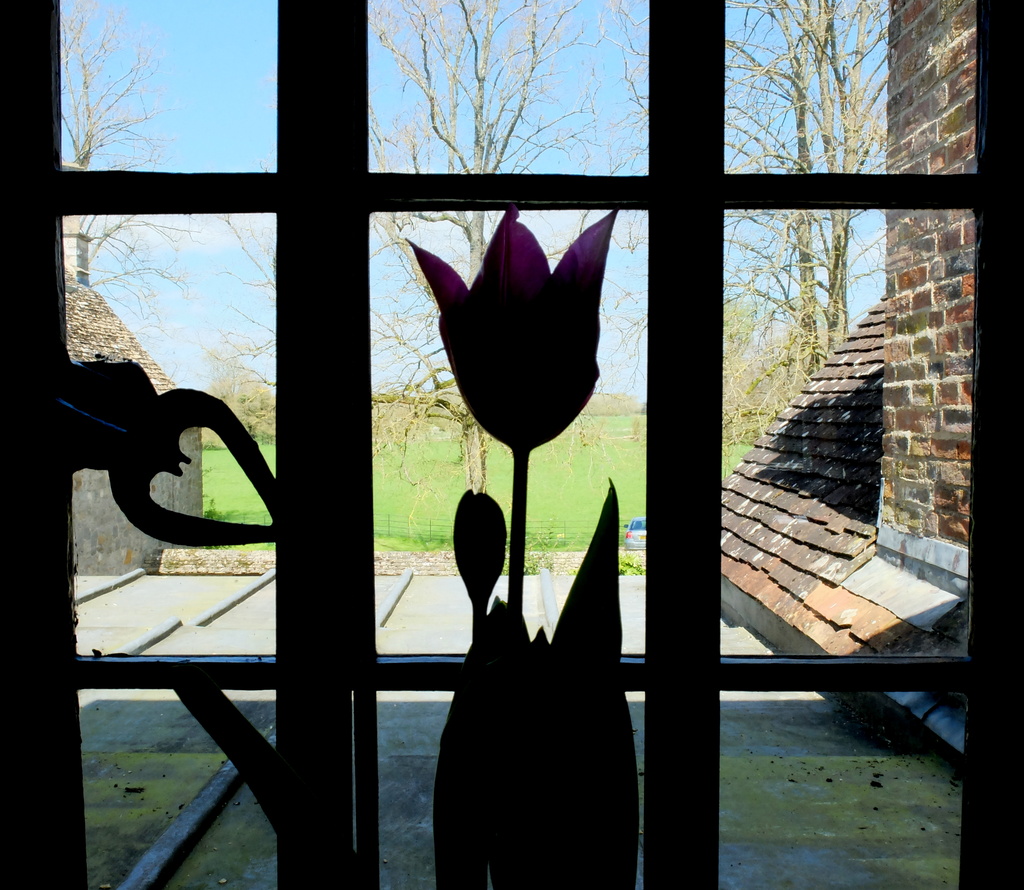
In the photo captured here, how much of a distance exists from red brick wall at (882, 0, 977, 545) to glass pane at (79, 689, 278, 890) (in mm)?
1875

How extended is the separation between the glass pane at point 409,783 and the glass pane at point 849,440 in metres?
0.74

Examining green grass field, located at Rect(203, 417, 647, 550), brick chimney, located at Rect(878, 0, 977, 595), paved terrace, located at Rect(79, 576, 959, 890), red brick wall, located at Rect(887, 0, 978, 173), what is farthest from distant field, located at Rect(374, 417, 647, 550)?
red brick wall, located at Rect(887, 0, 978, 173)

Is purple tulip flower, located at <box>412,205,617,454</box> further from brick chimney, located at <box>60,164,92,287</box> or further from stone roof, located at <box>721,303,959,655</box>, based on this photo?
stone roof, located at <box>721,303,959,655</box>

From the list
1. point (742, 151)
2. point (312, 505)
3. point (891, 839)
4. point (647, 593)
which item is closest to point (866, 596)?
point (891, 839)

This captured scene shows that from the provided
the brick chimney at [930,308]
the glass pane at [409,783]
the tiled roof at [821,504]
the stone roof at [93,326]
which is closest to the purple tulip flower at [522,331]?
the stone roof at [93,326]

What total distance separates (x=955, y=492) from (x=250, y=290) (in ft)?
6.49

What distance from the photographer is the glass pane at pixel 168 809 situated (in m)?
1.93

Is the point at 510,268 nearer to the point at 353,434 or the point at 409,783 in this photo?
the point at 353,434

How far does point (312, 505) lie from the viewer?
609 mm

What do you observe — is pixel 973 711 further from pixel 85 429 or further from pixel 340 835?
pixel 85 429

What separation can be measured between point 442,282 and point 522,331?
0.06 meters

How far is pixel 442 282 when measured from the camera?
458 millimetres

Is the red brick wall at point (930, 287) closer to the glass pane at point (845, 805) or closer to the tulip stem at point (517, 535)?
the glass pane at point (845, 805)

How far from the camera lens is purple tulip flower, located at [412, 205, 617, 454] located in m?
0.45
